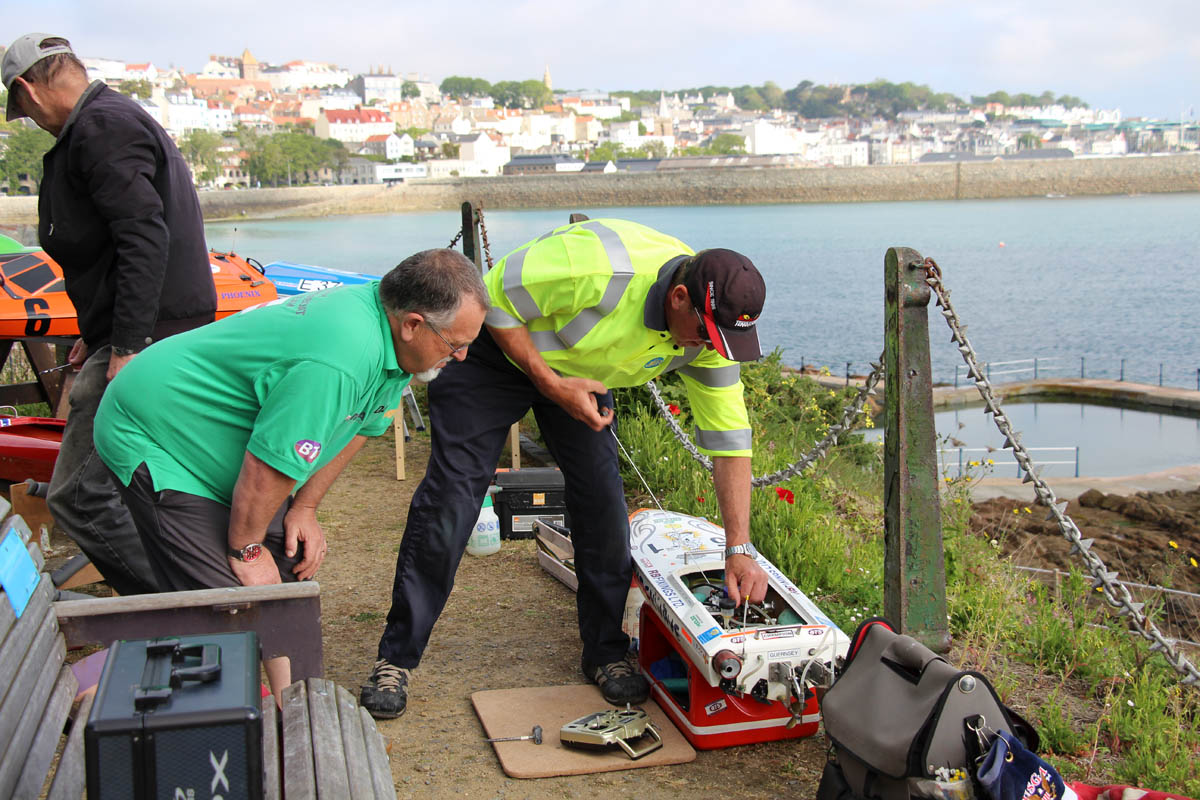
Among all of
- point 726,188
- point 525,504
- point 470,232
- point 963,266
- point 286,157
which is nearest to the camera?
point 525,504

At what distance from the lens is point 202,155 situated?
106 m

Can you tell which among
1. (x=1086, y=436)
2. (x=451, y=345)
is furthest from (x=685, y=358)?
(x=1086, y=436)

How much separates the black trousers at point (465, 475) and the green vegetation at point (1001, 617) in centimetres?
134

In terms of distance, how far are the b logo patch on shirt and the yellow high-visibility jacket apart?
957 mm

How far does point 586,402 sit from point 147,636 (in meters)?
1.42

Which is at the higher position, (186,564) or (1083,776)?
(186,564)

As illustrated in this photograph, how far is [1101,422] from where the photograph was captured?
21.4m

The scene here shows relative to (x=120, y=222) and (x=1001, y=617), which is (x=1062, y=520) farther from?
(x=120, y=222)

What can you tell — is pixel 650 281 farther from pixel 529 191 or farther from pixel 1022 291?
pixel 529 191

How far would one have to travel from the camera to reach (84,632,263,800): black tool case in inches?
66.6

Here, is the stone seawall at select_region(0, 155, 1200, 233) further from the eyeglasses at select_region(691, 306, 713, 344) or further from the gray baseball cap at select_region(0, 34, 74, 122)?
the eyeglasses at select_region(691, 306, 713, 344)

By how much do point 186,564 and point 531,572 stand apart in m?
2.45

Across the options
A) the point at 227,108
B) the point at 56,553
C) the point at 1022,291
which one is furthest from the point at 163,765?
the point at 227,108

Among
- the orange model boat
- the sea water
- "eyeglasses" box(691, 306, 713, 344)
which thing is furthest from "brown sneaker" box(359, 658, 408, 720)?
the sea water
